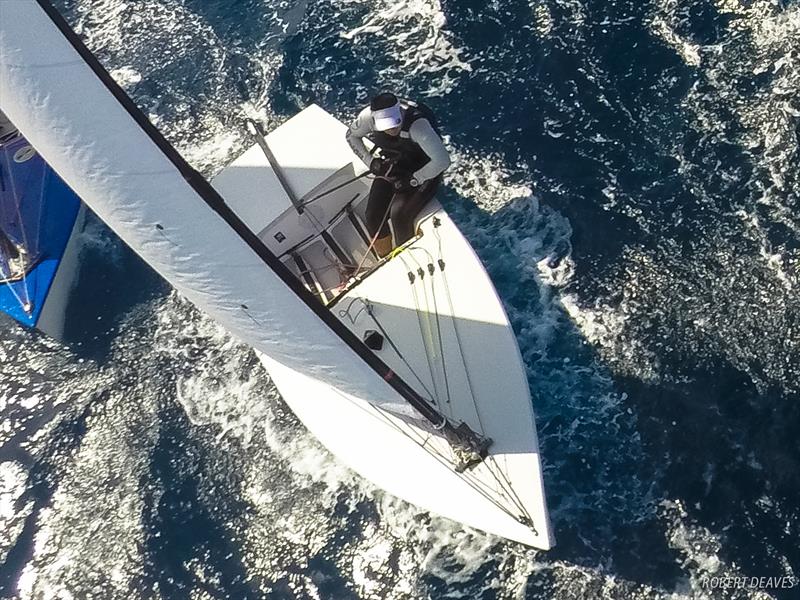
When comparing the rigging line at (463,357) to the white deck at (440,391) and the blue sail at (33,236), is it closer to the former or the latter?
the white deck at (440,391)

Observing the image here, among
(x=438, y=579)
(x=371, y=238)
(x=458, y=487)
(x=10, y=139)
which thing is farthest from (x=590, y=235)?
(x=10, y=139)

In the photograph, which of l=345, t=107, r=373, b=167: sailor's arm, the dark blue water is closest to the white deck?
l=345, t=107, r=373, b=167: sailor's arm

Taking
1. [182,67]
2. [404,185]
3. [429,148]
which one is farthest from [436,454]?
[182,67]

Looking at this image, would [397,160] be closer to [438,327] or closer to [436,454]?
[438,327]

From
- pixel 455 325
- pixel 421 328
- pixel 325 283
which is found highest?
pixel 325 283

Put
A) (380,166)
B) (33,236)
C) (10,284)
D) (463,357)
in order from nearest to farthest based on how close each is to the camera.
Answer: (463,357) → (380,166) → (10,284) → (33,236)

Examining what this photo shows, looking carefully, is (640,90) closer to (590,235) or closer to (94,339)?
(590,235)
